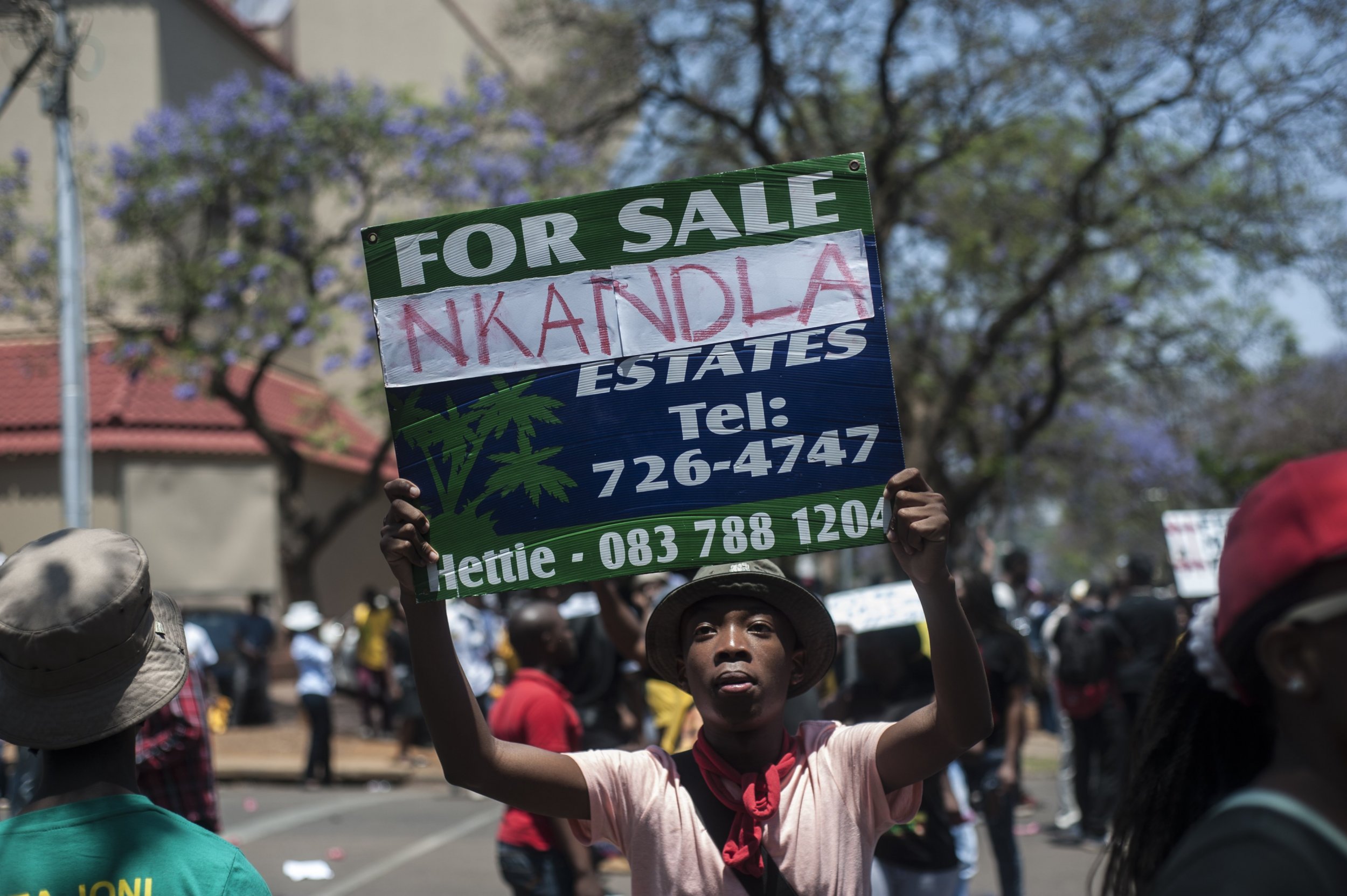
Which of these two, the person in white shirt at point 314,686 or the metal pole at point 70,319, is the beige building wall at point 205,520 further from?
the metal pole at point 70,319

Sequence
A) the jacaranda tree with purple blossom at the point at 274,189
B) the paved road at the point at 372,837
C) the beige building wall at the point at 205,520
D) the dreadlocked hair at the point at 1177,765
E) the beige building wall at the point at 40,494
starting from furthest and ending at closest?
the beige building wall at the point at 205,520 < the beige building wall at the point at 40,494 < the jacaranda tree with purple blossom at the point at 274,189 < the paved road at the point at 372,837 < the dreadlocked hair at the point at 1177,765

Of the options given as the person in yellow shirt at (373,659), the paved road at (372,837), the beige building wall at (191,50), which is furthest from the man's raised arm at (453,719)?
the beige building wall at (191,50)

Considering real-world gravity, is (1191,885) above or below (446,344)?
below

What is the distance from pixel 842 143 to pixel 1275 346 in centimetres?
760

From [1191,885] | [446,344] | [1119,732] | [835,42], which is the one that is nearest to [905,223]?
[835,42]

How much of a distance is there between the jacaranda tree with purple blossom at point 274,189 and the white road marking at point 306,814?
7.67m

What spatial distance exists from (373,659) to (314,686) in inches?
140

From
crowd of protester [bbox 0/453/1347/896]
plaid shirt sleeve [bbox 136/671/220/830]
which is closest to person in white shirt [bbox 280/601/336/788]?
crowd of protester [bbox 0/453/1347/896]

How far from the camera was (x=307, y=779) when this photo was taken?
13.9m

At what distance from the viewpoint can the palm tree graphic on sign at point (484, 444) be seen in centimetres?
285

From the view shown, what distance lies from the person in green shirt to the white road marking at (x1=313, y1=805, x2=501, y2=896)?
22.3 feet

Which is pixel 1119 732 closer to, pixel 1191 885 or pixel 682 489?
pixel 682 489

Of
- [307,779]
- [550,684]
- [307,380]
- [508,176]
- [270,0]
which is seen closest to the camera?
[550,684]

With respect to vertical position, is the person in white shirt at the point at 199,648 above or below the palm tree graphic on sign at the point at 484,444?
below
